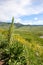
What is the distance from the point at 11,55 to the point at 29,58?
4.10 feet

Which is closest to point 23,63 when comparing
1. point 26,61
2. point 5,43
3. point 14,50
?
point 26,61

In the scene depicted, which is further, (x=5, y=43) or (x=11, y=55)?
(x=5, y=43)

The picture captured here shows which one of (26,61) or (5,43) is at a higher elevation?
(5,43)

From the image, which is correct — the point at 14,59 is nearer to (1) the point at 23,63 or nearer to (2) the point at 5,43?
(1) the point at 23,63

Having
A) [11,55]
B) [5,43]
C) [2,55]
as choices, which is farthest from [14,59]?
[5,43]

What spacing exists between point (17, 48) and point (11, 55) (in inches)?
28.2

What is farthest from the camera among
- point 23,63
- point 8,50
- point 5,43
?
point 5,43

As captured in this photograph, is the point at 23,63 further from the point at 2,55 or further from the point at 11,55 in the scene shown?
the point at 2,55

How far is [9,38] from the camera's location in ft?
50.6

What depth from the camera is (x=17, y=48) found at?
44.7 ft

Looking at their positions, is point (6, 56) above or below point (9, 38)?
below

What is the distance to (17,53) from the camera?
13.2m

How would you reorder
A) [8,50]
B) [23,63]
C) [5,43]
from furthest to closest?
[5,43]
[8,50]
[23,63]

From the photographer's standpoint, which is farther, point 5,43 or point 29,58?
point 5,43
